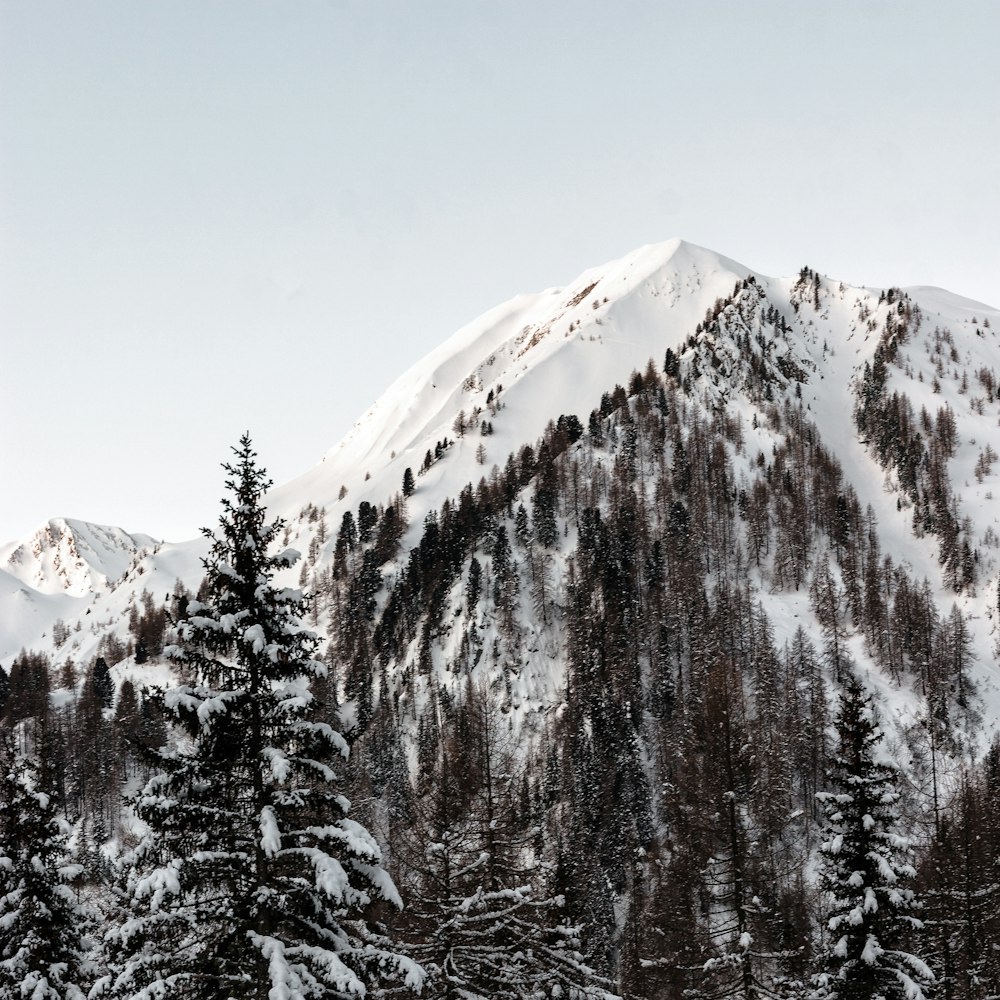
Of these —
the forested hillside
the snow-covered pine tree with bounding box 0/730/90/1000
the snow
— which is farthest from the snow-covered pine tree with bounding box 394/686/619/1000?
the snow-covered pine tree with bounding box 0/730/90/1000

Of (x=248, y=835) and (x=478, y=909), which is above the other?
(x=248, y=835)

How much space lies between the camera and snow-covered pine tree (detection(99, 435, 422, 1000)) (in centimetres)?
1311

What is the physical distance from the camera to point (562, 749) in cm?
12525

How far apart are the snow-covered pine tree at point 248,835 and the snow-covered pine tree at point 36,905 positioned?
6295 millimetres

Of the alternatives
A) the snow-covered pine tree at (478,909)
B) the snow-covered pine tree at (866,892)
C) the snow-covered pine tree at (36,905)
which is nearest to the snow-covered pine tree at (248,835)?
the snow-covered pine tree at (478,909)

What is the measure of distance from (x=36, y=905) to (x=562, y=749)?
111 meters

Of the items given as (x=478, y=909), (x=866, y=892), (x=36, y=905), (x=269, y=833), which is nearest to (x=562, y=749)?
(x=866, y=892)

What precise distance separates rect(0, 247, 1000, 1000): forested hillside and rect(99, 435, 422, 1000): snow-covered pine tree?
6cm

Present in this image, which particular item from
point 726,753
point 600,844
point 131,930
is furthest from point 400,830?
point 600,844

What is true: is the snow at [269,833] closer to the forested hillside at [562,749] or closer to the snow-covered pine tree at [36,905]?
the forested hillside at [562,749]

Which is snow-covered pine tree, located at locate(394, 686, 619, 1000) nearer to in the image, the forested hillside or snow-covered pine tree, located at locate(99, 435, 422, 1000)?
the forested hillside

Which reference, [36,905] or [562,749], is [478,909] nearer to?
[36,905]

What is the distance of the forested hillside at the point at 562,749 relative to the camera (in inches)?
550

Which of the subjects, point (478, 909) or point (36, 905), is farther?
point (478, 909)
